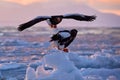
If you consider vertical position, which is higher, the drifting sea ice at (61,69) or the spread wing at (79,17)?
the spread wing at (79,17)

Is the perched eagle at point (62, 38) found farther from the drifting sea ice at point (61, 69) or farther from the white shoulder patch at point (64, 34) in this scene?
the drifting sea ice at point (61, 69)

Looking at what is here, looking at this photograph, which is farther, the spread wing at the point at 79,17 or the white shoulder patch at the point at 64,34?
the spread wing at the point at 79,17

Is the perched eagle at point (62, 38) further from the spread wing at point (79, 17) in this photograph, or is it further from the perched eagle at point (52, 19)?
the spread wing at point (79, 17)

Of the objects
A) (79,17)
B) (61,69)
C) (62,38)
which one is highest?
(79,17)

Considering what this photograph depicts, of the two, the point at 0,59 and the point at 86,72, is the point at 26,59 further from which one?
the point at 86,72

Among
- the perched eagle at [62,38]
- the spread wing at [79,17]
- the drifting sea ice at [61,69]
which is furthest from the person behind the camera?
the spread wing at [79,17]

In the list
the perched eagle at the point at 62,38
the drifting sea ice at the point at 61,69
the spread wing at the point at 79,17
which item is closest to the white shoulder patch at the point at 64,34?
the perched eagle at the point at 62,38

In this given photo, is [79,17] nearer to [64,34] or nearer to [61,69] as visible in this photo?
[64,34]

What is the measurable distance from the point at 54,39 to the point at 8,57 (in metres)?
7.77

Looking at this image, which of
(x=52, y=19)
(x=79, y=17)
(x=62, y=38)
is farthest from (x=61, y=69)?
(x=79, y=17)

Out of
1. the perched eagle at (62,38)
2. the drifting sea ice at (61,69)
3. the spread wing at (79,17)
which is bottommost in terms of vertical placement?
the drifting sea ice at (61,69)

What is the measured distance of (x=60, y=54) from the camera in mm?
8203

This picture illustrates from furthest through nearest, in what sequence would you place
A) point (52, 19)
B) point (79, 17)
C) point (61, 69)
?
1. point (79, 17)
2. point (52, 19)
3. point (61, 69)

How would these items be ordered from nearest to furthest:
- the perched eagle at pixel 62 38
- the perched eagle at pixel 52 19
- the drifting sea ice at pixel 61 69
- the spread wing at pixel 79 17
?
the perched eagle at pixel 62 38 → the drifting sea ice at pixel 61 69 → the perched eagle at pixel 52 19 → the spread wing at pixel 79 17
